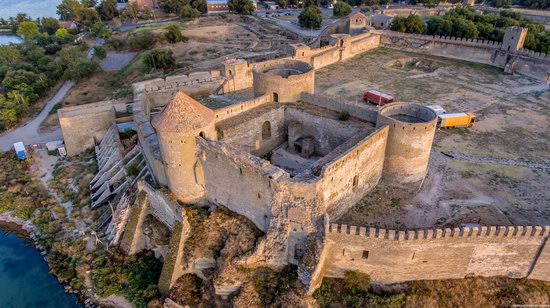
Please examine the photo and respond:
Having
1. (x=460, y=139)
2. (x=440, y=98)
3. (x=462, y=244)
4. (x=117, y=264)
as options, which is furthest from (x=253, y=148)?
(x=440, y=98)

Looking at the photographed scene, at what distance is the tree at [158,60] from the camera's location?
43562 mm

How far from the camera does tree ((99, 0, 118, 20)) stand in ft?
255

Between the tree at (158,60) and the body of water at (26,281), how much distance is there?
25.4 meters

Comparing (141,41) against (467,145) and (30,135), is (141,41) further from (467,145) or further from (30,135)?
(467,145)

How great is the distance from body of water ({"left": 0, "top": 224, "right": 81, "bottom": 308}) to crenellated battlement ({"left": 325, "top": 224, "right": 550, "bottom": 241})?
14.9m

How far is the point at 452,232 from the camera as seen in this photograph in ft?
53.5

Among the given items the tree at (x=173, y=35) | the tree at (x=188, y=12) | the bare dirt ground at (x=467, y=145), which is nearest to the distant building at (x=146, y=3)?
the tree at (x=188, y=12)

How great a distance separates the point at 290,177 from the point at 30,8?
131921 millimetres

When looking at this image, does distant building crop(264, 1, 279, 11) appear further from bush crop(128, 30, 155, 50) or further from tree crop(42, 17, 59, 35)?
tree crop(42, 17, 59, 35)

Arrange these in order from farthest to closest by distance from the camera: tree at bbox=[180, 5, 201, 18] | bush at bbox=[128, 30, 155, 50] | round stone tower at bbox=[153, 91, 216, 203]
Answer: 1. tree at bbox=[180, 5, 201, 18]
2. bush at bbox=[128, 30, 155, 50]
3. round stone tower at bbox=[153, 91, 216, 203]

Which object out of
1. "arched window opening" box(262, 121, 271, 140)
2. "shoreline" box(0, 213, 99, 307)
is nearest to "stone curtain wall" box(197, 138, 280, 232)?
"arched window opening" box(262, 121, 271, 140)

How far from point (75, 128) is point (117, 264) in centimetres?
1345

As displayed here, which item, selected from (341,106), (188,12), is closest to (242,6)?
(188,12)

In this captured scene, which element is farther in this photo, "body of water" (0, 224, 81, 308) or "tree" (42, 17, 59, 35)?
"tree" (42, 17, 59, 35)
